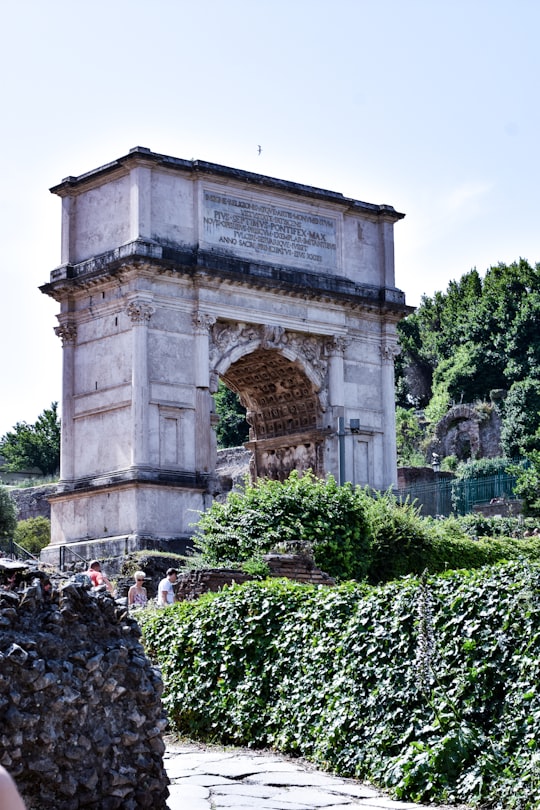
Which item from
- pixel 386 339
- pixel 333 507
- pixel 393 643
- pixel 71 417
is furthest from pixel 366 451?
pixel 393 643

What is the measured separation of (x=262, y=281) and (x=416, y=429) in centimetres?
2893

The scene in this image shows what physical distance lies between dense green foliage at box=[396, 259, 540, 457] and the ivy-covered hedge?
42.8 m

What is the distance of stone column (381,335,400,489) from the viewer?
34312mm

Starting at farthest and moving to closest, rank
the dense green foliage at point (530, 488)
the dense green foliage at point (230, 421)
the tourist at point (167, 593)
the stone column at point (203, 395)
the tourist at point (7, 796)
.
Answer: the dense green foliage at point (230, 421) < the dense green foliage at point (530, 488) < the stone column at point (203, 395) < the tourist at point (167, 593) < the tourist at point (7, 796)

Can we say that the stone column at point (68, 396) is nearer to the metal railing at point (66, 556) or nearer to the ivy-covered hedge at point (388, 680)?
the metal railing at point (66, 556)

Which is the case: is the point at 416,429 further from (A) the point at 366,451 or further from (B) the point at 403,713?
(B) the point at 403,713

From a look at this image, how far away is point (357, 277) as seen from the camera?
3441cm

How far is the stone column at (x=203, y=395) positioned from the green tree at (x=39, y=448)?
39454 millimetres

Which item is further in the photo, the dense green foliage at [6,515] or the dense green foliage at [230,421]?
the dense green foliage at [230,421]

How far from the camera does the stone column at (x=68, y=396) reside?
103ft

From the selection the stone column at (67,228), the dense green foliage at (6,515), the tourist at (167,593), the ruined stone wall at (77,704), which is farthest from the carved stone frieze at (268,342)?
the ruined stone wall at (77,704)

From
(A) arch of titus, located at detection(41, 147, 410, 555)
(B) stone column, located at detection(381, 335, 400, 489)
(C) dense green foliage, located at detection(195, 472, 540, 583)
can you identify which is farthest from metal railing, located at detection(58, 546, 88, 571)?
(B) stone column, located at detection(381, 335, 400, 489)

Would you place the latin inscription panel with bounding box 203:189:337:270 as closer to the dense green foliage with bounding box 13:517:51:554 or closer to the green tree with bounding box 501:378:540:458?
the dense green foliage with bounding box 13:517:51:554

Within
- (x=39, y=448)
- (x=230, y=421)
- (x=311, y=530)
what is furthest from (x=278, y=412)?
(x=39, y=448)
